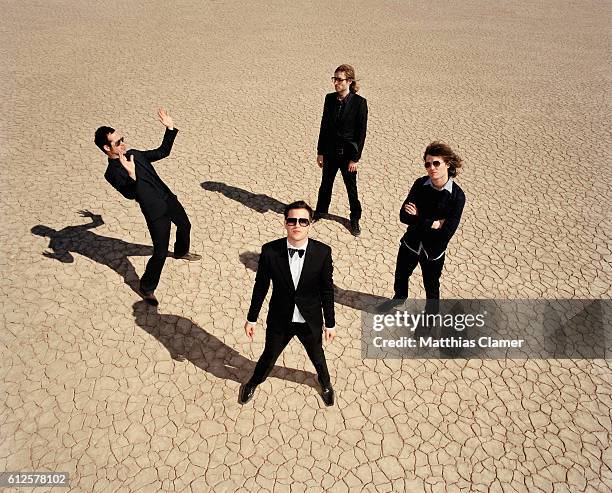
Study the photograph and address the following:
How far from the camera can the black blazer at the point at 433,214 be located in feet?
12.2

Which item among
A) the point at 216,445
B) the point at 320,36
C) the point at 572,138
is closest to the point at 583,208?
the point at 572,138

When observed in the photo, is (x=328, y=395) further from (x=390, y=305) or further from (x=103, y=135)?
(x=103, y=135)

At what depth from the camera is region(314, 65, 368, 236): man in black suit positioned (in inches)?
195

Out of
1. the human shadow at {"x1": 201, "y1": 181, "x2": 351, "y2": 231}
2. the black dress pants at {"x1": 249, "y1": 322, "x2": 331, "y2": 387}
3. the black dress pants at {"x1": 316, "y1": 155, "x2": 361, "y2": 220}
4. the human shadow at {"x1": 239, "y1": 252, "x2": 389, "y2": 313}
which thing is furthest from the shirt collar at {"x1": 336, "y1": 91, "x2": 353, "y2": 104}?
the black dress pants at {"x1": 249, "y1": 322, "x2": 331, "y2": 387}

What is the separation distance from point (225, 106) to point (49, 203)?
4.59 m

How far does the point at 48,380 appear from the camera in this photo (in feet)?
13.6

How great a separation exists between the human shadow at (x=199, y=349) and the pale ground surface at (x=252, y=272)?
0.02m

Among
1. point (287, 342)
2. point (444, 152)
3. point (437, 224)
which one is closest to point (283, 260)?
point (287, 342)

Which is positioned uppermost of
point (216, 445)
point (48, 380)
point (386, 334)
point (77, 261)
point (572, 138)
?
point (572, 138)

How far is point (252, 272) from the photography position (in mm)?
5344

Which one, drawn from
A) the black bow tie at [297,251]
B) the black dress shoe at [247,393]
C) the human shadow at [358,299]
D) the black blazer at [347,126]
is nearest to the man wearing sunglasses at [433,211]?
the human shadow at [358,299]

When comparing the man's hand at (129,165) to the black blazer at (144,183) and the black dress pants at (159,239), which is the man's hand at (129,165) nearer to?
the black blazer at (144,183)

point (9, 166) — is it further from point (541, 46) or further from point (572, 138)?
point (541, 46)

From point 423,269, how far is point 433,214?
2.15 feet
